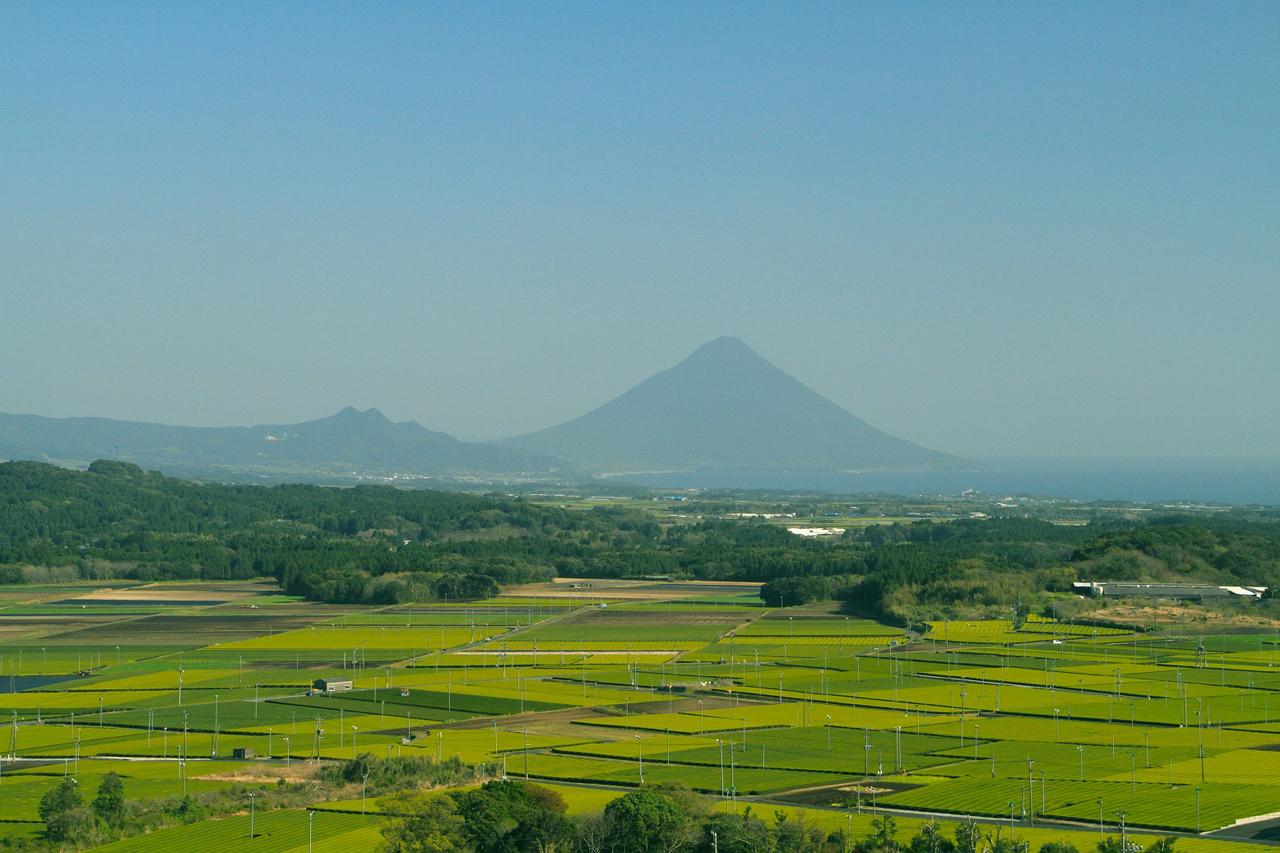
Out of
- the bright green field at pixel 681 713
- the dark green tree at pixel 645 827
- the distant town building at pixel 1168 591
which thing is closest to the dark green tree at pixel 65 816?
the bright green field at pixel 681 713

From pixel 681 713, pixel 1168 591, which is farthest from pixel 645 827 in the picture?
pixel 1168 591

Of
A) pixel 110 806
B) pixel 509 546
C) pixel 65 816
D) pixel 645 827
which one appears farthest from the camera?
pixel 509 546

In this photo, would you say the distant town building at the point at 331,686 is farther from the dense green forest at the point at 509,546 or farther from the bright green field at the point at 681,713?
the dense green forest at the point at 509,546

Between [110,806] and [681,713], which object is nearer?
[110,806]

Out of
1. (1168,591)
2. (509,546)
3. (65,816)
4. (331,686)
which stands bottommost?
(331,686)

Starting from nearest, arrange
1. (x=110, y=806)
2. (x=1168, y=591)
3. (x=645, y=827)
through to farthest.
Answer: (x=645, y=827)
(x=110, y=806)
(x=1168, y=591)

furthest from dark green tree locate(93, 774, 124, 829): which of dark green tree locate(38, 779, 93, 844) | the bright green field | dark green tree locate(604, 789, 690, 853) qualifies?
dark green tree locate(604, 789, 690, 853)

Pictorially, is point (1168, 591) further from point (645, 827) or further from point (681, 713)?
point (645, 827)

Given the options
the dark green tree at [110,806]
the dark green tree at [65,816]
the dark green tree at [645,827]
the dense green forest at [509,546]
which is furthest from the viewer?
the dense green forest at [509,546]

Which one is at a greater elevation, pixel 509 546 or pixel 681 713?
pixel 509 546
